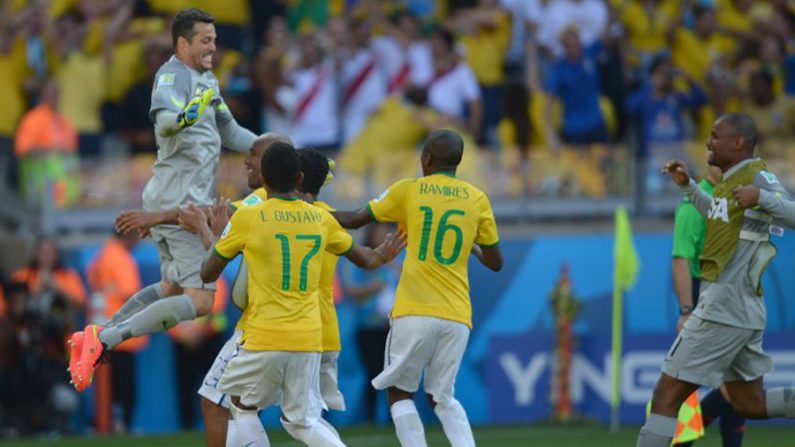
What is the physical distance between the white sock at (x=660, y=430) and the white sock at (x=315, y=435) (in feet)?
6.61

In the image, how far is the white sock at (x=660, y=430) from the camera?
10609mm

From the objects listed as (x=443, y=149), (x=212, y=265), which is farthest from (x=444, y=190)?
(x=212, y=265)

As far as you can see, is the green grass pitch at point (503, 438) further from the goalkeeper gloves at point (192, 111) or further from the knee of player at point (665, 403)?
the goalkeeper gloves at point (192, 111)

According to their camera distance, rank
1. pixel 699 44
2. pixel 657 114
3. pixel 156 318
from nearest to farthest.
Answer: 1. pixel 156 318
2. pixel 657 114
3. pixel 699 44

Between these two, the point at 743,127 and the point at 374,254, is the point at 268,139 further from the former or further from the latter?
the point at 743,127

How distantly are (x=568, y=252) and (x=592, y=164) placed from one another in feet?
3.47

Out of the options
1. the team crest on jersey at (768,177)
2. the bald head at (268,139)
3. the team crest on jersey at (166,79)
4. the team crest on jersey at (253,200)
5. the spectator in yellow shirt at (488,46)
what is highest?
the spectator in yellow shirt at (488,46)

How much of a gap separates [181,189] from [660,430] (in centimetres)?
359

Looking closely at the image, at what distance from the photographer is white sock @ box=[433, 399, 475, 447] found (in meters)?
10.8

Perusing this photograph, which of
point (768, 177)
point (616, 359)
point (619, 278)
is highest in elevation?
point (768, 177)

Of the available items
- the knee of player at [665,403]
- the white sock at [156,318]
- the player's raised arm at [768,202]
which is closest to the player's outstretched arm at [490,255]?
the knee of player at [665,403]

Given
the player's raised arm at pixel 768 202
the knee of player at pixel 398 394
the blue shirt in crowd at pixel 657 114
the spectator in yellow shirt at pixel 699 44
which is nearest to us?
the player's raised arm at pixel 768 202

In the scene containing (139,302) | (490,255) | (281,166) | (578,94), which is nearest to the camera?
(281,166)

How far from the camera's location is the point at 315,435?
1025 centimetres
